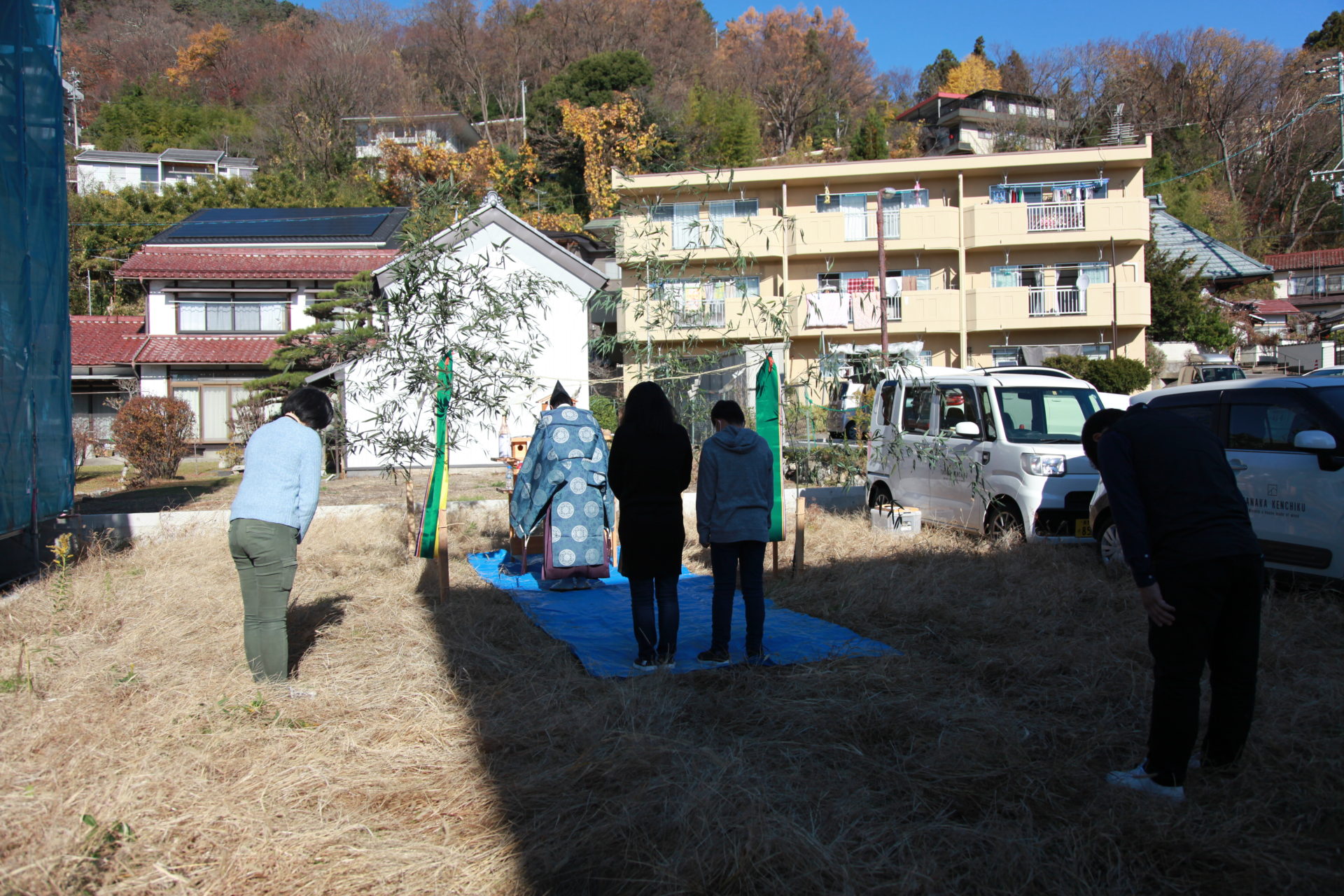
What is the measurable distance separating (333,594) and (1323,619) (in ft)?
20.1

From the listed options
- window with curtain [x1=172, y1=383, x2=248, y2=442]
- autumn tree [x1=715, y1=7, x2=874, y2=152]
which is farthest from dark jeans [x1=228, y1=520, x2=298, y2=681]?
autumn tree [x1=715, y1=7, x2=874, y2=152]

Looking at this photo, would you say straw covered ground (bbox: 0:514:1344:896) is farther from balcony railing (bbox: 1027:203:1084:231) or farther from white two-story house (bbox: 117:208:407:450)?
balcony railing (bbox: 1027:203:1084:231)

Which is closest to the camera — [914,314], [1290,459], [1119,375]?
[1290,459]

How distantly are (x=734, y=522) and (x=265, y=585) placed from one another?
86.3 inches

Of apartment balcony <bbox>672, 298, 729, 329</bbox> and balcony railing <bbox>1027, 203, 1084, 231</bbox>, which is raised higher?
balcony railing <bbox>1027, 203, 1084, 231</bbox>

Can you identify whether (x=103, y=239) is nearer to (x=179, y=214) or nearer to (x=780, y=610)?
(x=179, y=214)

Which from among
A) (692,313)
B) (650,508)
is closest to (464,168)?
(692,313)

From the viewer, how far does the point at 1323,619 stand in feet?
15.4

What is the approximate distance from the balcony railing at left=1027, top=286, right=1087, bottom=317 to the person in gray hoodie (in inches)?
827

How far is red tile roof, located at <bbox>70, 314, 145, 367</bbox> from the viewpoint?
74.6ft

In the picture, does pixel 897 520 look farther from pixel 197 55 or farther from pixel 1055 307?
pixel 197 55

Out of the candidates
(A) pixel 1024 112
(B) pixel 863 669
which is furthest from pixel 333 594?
(A) pixel 1024 112

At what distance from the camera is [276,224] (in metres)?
25.0

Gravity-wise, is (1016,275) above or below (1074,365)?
above
